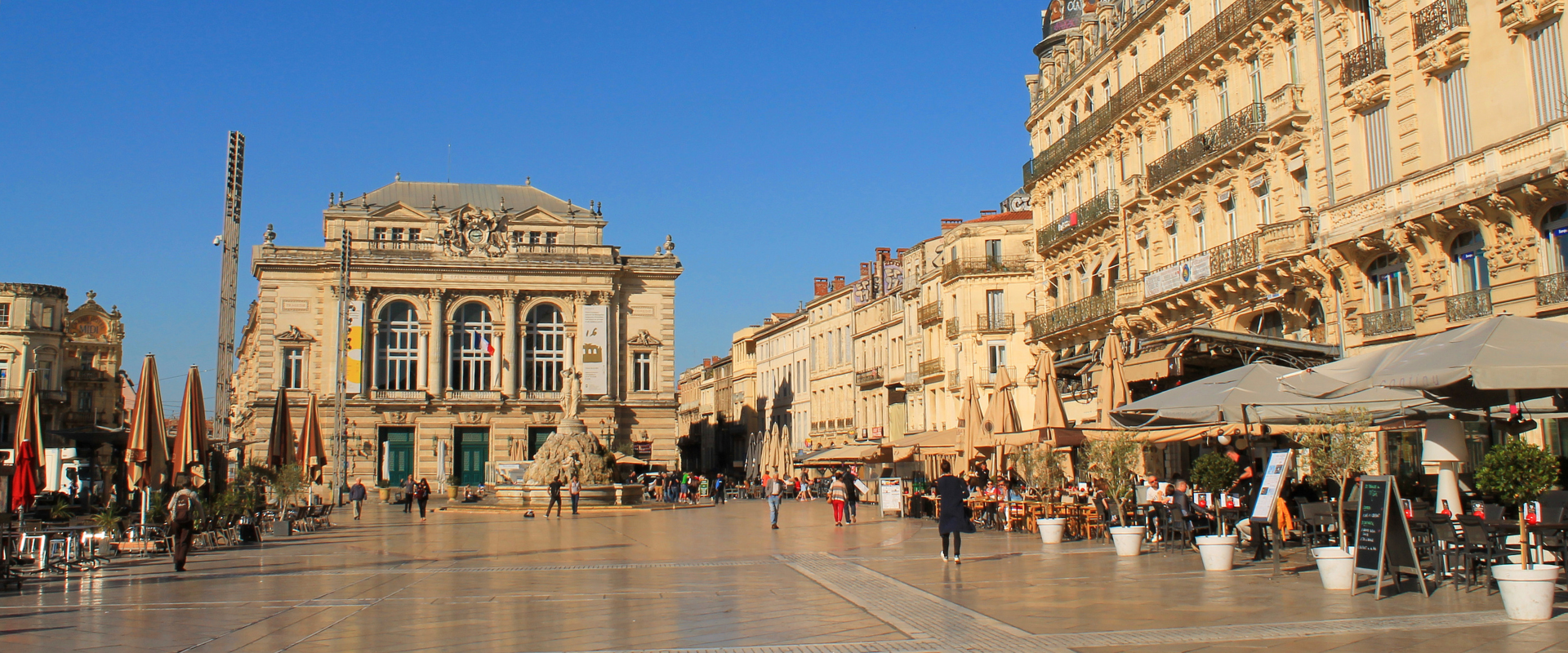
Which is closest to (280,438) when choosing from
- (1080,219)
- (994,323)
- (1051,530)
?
(1051,530)

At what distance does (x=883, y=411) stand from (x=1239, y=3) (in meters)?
39.8

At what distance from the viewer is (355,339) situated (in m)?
63.8

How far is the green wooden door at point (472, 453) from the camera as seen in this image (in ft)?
214

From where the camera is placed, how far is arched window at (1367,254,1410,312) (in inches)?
866

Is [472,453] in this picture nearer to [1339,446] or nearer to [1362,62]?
[1362,62]

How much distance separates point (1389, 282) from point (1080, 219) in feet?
44.8

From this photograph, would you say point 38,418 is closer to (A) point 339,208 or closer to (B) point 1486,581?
(B) point 1486,581

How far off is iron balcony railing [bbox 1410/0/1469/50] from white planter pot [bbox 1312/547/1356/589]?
11.9 m

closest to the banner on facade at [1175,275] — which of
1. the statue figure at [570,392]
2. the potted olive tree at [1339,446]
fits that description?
the potted olive tree at [1339,446]

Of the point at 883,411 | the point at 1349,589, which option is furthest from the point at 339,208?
the point at 1349,589

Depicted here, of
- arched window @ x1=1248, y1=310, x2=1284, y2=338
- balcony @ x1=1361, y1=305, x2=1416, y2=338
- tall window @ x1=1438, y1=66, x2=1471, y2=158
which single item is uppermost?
tall window @ x1=1438, y1=66, x2=1471, y2=158

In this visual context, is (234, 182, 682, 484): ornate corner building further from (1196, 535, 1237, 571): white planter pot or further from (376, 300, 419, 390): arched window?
(1196, 535, 1237, 571): white planter pot

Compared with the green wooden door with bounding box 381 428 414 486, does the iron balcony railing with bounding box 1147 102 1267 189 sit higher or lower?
higher

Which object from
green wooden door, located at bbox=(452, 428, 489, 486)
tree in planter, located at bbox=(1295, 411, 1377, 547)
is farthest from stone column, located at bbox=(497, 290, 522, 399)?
tree in planter, located at bbox=(1295, 411, 1377, 547)
